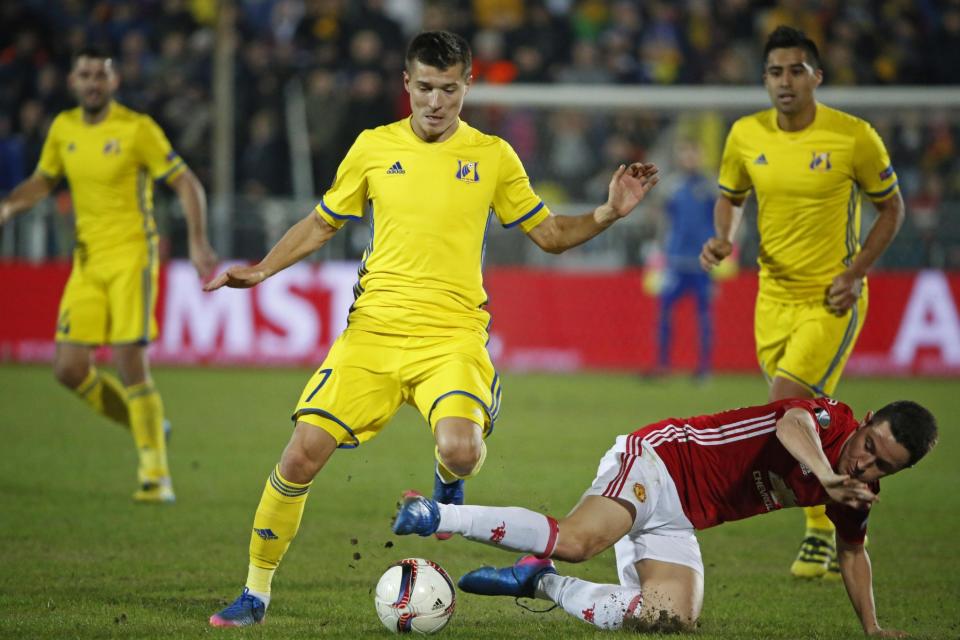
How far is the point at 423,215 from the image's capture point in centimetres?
581

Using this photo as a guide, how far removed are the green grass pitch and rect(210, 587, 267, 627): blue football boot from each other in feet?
0.37

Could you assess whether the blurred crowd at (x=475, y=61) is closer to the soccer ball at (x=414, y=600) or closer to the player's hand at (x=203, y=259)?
the player's hand at (x=203, y=259)

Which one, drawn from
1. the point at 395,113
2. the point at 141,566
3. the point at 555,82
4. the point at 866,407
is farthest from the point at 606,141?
the point at 141,566

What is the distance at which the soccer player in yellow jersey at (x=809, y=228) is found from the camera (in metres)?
7.13

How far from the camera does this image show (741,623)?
5.79 metres

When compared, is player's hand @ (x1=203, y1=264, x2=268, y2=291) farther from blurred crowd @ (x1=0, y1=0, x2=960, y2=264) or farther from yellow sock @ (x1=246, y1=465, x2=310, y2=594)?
blurred crowd @ (x1=0, y1=0, x2=960, y2=264)

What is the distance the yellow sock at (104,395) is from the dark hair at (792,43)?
4695 mm

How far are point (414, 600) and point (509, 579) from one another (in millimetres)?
497

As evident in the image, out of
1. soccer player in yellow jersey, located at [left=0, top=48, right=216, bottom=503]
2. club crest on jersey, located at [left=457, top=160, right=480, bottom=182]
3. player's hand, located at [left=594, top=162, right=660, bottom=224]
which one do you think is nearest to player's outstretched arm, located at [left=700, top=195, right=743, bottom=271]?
player's hand, located at [left=594, top=162, right=660, bottom=224]

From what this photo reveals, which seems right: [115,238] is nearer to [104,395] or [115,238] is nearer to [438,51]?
[104,395]

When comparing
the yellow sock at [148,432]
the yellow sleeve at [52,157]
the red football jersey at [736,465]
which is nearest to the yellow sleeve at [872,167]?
the red football jersey at [736,465]

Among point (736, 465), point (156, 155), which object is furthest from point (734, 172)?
point (156, 155)

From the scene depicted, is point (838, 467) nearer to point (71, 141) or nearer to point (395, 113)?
point (71, 141)

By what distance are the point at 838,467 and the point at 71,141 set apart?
5.64 m
